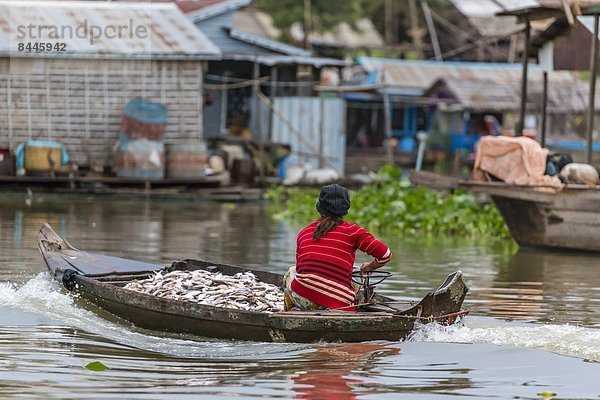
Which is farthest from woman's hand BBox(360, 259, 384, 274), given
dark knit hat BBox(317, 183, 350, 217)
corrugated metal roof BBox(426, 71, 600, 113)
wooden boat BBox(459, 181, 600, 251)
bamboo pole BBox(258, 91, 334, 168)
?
corrugated metal roof BBox(426, 71, 600, 113)

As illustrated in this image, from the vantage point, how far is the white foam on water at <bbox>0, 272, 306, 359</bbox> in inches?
334

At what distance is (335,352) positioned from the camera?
831cm

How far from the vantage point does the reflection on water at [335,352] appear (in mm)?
7305

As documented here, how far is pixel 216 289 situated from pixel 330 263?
4.35ft

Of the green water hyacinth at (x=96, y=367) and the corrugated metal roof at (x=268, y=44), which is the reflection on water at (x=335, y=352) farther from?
the corrugated metal roof at (x=268, y=44)

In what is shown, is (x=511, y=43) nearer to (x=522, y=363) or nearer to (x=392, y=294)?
(x=392, y=294)

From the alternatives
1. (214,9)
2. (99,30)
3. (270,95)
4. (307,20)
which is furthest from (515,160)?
(307,20)

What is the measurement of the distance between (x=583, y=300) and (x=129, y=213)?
1071 centimetres

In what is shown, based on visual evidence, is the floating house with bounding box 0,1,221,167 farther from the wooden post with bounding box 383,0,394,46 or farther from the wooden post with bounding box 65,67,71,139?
the wooden post with bounding box 383,0,394,46

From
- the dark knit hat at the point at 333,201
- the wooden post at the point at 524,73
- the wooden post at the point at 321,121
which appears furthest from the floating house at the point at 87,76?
the dark knit hat at the point at 333,201

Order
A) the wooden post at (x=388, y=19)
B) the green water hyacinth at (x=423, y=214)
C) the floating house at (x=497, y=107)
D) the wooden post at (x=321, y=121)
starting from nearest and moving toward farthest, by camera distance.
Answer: the green water hyacinth at (x=423, y=214)
the wooden post at (x=321, y=121)
the floating house at (x=497, y=107)
the wooden post at (x=388, y=19)

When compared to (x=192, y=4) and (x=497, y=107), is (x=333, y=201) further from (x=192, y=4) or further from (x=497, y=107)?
(x=497, y=107)

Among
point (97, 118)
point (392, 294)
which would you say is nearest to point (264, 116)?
point (97, 118)

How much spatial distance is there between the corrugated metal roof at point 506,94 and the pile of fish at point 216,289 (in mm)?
23226
